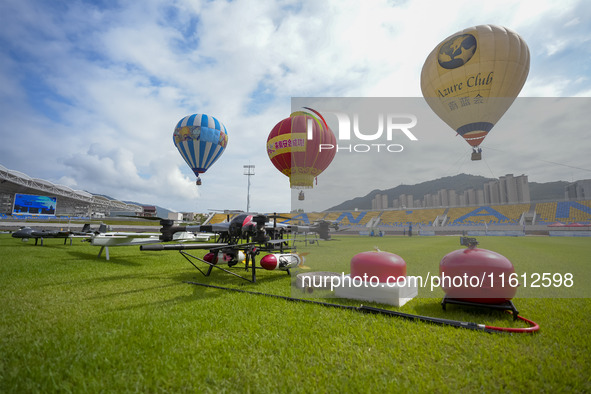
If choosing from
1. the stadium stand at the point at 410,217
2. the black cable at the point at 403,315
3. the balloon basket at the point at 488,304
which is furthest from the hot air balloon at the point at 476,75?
the stadium stand at the point at 410,217

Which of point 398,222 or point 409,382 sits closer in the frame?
point 409,382

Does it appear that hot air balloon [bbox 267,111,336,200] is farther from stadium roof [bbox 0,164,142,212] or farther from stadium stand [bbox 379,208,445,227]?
stadium roof [bbox 0,164,142,212]

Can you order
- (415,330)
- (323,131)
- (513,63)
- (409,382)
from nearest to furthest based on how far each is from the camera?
(409,382) < (415,330) < (513,63) < (323,131)

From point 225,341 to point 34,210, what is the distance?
74.8 metres

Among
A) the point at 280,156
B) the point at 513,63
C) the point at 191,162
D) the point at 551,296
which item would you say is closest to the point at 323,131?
the point at 280,156

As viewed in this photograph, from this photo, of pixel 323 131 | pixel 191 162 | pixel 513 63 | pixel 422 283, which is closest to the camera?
pixel 422 283

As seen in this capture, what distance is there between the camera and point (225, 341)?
3.92 m

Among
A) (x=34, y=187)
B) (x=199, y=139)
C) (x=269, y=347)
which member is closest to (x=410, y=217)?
(x=199, y=139)

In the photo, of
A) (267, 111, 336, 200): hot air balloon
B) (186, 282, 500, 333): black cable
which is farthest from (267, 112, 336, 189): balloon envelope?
(186, 282, 500, 333): black cable

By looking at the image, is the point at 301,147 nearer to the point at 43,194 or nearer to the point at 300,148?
the point at 300,148

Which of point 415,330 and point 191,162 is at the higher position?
point 191,162

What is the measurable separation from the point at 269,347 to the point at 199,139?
77.4 feet

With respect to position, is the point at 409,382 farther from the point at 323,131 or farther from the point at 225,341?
the point at 323,131

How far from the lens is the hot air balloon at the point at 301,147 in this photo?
19484 mm
